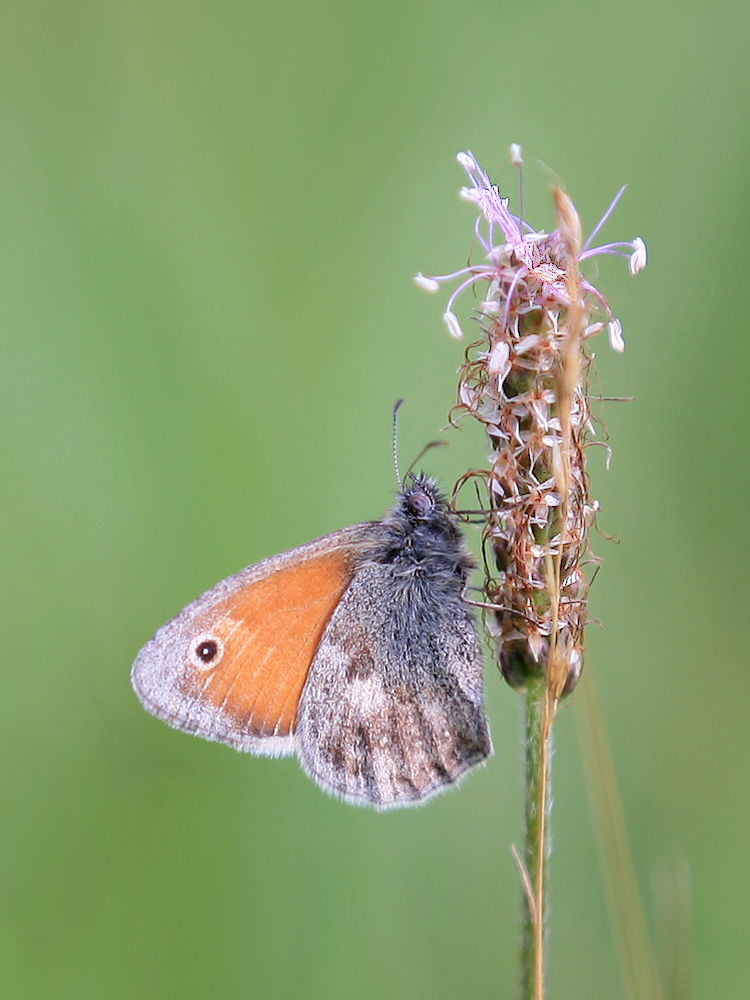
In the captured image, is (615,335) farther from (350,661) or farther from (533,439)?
(350,661)

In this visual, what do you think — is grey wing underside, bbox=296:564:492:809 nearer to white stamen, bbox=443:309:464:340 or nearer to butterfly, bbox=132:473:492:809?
butterfly, bbox=132:473:492:809

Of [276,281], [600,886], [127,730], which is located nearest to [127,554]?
[127,730]

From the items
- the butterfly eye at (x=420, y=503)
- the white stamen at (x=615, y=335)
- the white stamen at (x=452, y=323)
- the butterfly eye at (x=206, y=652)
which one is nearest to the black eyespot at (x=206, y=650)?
the butterfly eye at (x=206, y=652)

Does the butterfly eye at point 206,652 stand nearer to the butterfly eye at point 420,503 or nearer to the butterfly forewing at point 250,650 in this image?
the butterfly forewing at point 250,650

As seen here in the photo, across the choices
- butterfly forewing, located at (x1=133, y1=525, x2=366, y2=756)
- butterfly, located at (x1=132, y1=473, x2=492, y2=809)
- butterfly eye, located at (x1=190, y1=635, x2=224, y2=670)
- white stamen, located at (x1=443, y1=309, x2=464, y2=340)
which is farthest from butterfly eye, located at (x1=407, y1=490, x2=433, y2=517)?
white stamen, located at (x1=443, y1=309, x2=464, y2=340)

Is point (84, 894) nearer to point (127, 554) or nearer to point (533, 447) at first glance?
point (127, 554)
